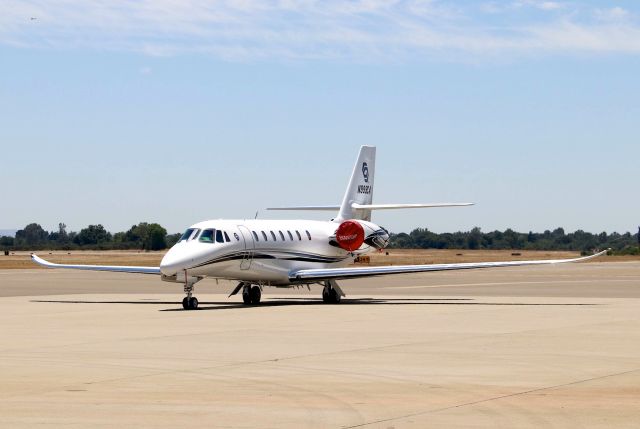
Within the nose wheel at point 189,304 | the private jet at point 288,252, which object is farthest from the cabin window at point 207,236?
the nose wheel at point 189,304

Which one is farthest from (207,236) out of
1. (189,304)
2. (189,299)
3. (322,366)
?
(322,366)

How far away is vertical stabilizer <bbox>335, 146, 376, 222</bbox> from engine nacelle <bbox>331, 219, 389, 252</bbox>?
1.58 m

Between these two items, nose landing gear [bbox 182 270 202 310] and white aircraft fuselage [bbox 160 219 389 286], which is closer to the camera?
nose landing gear [bbox 182 270 202 310]

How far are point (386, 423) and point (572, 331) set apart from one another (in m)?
13.6

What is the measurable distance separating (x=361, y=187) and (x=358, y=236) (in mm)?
3290

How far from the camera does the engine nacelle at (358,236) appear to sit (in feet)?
144

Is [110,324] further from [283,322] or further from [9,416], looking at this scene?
[9,416]

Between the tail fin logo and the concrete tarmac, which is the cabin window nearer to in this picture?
the concrete tarmac

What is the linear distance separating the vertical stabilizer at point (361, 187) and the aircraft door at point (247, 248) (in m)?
6.85

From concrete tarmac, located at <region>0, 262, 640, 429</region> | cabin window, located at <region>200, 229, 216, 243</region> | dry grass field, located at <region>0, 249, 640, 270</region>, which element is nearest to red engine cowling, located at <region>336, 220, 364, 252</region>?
concrete tarmac, located at <region>0, 262, 640, 429</region>

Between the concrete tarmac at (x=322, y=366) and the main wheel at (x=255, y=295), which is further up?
the main wheel at (x=255, y=295)

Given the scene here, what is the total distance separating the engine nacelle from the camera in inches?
1724

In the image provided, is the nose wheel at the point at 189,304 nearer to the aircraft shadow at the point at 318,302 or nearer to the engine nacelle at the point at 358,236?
the aircraft shadow at the point at 318,302

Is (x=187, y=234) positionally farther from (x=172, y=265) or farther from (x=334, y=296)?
(x=334, y=296)
